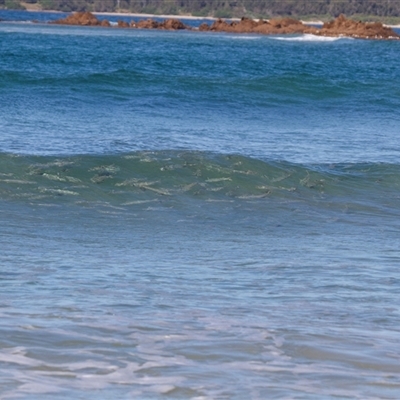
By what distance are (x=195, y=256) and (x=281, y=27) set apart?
225 feet

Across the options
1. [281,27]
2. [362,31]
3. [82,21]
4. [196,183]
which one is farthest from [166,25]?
[196,183]

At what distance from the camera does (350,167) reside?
31.4ft

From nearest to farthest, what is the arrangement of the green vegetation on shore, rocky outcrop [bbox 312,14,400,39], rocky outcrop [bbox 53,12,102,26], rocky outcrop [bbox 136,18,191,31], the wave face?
1. the wave face
2. rocky outcrop [bbox 312,14,400,39]
3. rocky outcrop [bbox 136,18,191,31]
4. rocky outcrop [bbox 53,12,102,26]
5. the green vegetation on shore

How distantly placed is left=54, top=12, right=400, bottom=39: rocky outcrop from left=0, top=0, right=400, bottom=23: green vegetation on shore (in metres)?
58.8

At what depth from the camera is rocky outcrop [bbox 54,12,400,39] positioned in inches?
2498

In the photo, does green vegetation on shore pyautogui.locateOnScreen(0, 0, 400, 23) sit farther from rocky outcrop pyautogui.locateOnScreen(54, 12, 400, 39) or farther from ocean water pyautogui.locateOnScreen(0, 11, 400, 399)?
ocean water pyautogui.locateOnScreen(0, 11, 400, 399)

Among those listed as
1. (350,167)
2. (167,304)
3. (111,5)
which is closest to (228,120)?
(350,167)

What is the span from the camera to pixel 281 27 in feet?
238

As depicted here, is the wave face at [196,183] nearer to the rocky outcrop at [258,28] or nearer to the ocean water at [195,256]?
the ocean water at [195,256]

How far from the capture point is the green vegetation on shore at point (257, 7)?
13288 centimetres

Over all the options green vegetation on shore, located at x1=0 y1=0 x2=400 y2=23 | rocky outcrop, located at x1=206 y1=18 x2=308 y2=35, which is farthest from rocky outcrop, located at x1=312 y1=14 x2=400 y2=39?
green vegetation on shore, located at x1=0 y1=0 x2=400 y2=23

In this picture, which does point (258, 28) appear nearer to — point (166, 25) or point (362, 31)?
point (166, 25)

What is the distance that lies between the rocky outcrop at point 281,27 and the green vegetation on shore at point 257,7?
5882 centimetres

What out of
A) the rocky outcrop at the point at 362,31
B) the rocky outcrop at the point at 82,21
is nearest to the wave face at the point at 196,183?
the rocky outcrop at the point at 362,31
